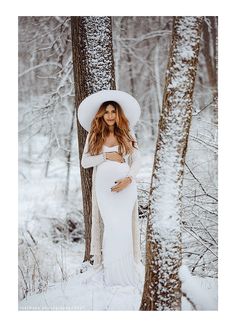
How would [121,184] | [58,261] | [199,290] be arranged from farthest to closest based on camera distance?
[58,261], [121,184], [199,290]

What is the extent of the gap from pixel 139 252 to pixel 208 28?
194 cm

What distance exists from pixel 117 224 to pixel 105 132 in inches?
28.1

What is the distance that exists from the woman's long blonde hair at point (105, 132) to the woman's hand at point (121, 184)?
21 cm

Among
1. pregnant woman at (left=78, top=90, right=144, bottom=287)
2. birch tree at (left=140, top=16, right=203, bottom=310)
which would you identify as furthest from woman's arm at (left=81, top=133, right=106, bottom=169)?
birch tree at (left=140, top=16, right=203, bottom=310)

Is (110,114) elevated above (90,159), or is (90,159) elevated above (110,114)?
(110,114)

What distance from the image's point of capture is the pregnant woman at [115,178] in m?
3.72

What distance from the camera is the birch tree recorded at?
10.7 ft

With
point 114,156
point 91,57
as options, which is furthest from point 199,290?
point 91,57

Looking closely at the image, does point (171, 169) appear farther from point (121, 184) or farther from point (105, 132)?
point (105, 132)

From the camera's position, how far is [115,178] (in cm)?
370
